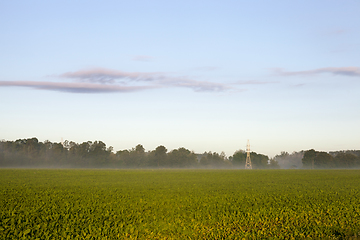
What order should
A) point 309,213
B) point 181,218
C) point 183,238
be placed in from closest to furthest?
point 183,238
point 181,218
point 309,213

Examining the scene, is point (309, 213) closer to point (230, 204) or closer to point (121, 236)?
point (230, 204)

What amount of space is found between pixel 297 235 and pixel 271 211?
20.2 ft

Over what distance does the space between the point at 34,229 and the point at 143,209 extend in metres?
8.93

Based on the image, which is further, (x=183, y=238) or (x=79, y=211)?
(x=79, y=211)

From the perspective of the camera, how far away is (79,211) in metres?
23.4

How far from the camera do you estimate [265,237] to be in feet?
56.0

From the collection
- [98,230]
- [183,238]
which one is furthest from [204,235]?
[98,230]

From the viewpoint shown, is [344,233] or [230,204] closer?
[344,233]

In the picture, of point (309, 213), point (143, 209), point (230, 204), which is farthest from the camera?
point (230, 204)

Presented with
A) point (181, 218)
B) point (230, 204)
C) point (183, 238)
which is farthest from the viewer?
point (230, 204)

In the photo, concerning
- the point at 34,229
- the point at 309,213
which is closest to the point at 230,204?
the point at 309,213

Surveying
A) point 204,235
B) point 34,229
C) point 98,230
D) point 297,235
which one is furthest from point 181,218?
point 34,229

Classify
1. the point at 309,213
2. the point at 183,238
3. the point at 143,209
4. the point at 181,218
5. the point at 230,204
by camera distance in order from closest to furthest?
1. the point at 183,238
2. the point at 181,218
3. the point at 309,213
4. the point at 143,209
5. the point at 230,204

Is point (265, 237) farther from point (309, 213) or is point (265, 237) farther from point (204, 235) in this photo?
point (309, 213)
